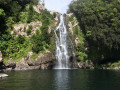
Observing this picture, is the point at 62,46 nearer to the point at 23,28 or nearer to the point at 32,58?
the point at 32,58

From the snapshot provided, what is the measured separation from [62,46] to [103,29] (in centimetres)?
1582

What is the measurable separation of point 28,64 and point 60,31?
19.8 meters

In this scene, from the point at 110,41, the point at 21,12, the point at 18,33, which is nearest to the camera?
→ the point at 110,41

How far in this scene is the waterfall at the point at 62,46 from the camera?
1848 inches

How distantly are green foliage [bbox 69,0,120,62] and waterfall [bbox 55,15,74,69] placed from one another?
26.3 ft

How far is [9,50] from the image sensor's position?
4766cm

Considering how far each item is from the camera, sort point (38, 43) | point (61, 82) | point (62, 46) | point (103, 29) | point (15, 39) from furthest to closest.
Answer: point (15, 39), point (62, 46), point (38, 43), point (103, 29), point (61, 82)

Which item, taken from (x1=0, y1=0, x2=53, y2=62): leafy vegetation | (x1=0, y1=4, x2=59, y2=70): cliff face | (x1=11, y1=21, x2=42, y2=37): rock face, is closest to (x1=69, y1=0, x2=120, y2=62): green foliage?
(x1=0, y1=4, x2=59, y2=70): cliff face

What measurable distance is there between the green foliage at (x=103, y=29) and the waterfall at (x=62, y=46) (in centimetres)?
801

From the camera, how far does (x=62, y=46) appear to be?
168ft

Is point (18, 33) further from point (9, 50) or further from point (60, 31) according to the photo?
point (60, 31)

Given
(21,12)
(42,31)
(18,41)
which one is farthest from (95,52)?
(21,12)

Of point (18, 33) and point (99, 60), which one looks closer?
point (99, 60)

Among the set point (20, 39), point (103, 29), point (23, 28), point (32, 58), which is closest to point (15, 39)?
point (20, 39)
